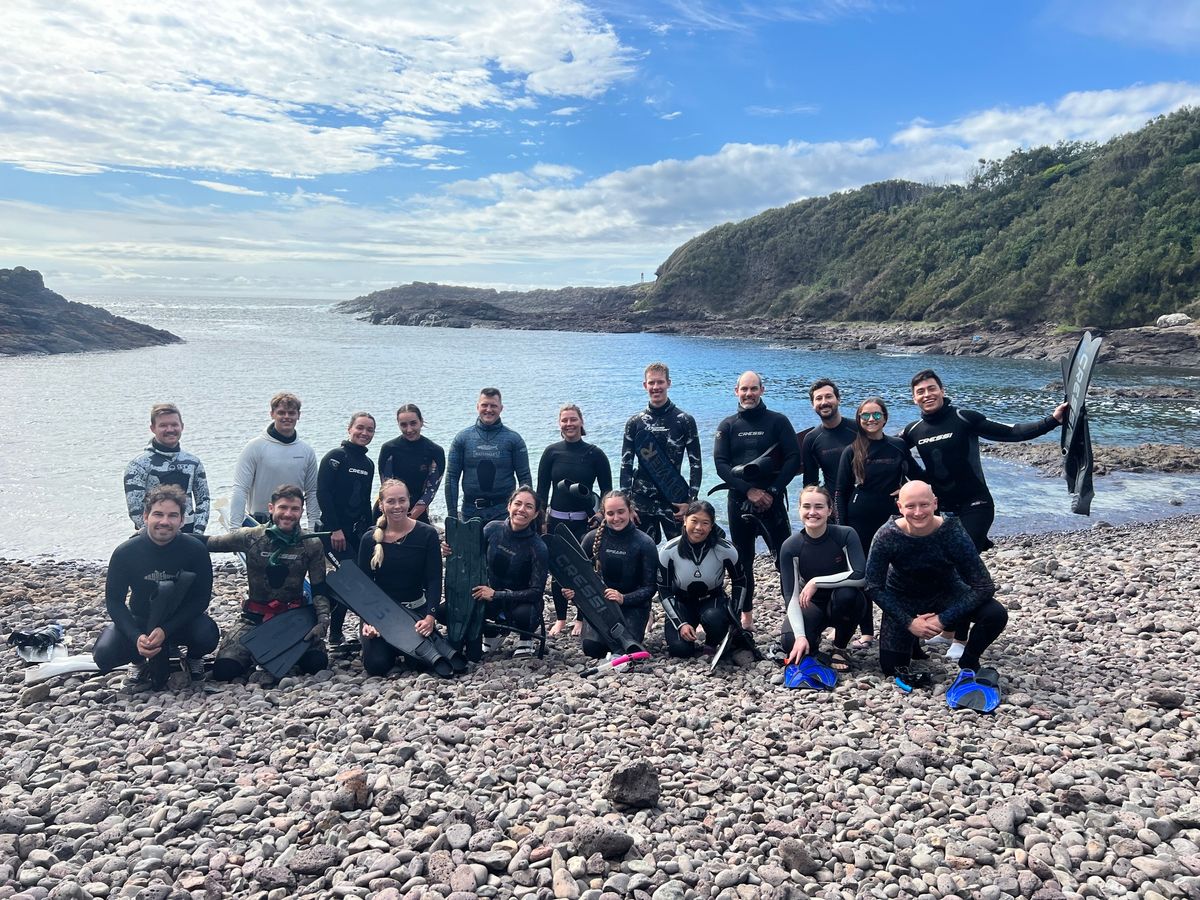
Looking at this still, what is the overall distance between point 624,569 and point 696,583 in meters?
0.60

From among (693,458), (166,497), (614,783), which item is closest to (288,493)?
(166,497)

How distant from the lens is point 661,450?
283 inches

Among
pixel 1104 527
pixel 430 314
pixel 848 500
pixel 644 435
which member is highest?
pixel 430 314

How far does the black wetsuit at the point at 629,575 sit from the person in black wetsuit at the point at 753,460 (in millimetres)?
1024

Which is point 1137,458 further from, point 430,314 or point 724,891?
point 430,314

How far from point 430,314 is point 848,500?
98.3 meters

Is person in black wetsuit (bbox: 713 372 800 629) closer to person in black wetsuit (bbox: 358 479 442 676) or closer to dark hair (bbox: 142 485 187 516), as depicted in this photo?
person in black wetsuit (bbox: 358 479 442 676)

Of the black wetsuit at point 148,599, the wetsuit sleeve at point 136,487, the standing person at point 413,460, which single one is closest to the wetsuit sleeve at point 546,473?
the standing person at point 413,460

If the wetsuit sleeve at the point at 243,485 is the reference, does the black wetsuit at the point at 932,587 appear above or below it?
below

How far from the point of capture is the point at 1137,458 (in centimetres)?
1770

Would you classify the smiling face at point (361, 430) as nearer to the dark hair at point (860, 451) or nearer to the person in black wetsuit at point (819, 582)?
the person in black wetsuit at point (819, 582)

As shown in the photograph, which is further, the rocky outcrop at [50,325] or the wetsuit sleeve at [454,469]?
the rocky outcrop at [50,325]

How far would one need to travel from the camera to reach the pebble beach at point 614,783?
11.2 feet

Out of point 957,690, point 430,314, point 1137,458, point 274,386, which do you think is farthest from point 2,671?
point 430,314
